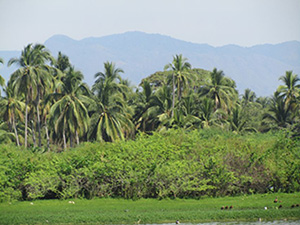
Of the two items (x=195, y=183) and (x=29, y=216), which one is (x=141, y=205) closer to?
(x=195, y=183)

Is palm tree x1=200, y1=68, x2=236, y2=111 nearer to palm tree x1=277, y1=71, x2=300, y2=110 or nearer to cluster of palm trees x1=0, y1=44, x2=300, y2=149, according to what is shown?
cluster of palm trees x1=0, y1=44, x2=300, y2=149

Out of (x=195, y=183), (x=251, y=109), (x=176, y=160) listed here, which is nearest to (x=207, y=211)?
(x=195, y=183)

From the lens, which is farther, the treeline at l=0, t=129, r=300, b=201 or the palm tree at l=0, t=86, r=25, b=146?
the palm tree at l=0, t=86, r=25, b=146

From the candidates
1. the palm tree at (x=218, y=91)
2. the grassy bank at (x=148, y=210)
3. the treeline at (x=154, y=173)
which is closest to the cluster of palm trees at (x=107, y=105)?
the palm tree at (x=218, y=91)

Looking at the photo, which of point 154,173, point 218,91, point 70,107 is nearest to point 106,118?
point 70,107

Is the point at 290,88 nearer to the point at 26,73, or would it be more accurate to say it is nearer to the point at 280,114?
the point at 280,114

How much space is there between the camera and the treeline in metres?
21.1

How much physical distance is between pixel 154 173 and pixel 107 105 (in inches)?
1084

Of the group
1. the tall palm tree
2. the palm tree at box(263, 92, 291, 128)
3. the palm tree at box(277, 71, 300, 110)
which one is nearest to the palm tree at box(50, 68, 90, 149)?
the tall palm tree

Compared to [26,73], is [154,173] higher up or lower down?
lower down

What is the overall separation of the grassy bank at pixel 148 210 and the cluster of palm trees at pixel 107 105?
2166cm

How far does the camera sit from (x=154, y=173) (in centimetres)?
2122

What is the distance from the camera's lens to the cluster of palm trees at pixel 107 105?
154ft

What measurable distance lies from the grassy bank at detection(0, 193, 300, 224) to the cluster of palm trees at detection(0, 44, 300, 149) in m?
Result: 21.7
